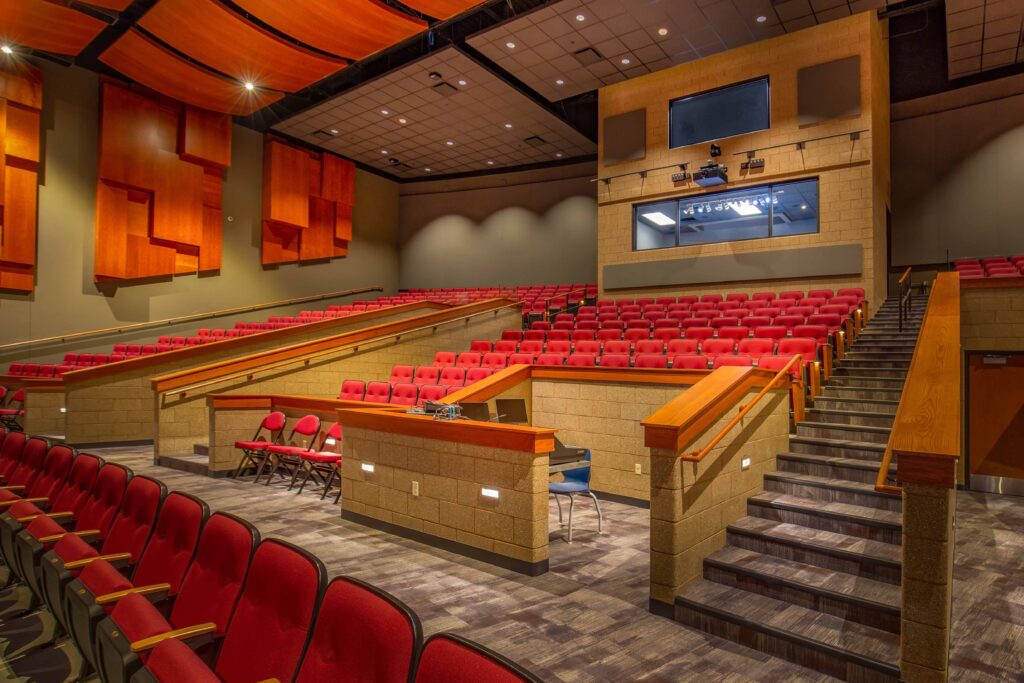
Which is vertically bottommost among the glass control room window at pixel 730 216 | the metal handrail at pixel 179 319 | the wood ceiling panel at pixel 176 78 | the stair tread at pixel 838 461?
the stair tread at pixel 838 461

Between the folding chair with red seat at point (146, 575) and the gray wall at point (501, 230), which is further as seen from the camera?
the gray wall at point (501, 230)

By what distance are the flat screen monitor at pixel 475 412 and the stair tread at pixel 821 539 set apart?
173cm

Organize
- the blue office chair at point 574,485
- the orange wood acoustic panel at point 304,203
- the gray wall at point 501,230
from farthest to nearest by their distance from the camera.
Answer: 1. the gray wall at point 501,230
2. the orange wood acoustic panel at point 304,203
3. the blue office chair at point 574,485

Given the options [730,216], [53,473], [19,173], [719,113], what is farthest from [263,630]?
[19,173]

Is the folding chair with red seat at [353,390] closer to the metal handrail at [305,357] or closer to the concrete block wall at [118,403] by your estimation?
the metal handrail at [305,357]

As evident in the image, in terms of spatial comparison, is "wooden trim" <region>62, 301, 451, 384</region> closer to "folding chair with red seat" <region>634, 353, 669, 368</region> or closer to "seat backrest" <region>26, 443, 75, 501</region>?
"seat backrest" <region>26, 443, 75, 501</region>

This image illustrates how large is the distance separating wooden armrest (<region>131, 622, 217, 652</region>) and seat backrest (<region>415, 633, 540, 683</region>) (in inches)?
33.9

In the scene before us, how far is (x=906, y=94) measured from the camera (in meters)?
10.2

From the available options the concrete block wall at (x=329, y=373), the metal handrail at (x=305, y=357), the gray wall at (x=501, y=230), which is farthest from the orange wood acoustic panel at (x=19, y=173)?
the gray wall at (x=501, y=230)

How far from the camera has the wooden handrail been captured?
2180 mm

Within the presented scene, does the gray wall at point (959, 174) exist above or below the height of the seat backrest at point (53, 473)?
above

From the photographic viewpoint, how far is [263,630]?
5.57 ft

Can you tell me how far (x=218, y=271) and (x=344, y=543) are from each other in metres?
9.30

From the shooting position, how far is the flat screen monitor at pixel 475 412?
Answer: 4.19 m
